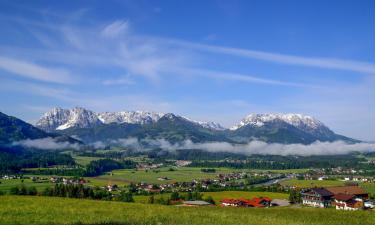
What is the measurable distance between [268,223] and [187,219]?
6.91m

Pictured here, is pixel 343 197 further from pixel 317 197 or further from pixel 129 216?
pixel 129 216

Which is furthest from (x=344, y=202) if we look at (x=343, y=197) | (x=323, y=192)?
(x=323, y=192)

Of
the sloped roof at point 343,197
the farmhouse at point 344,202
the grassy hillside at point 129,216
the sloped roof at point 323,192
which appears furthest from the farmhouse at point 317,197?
the grassy hillside at point 129,216

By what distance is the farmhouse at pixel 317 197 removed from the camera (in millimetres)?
114125

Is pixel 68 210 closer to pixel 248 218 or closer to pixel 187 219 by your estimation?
pixel 187 219

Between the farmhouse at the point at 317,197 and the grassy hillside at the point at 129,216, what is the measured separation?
7432cm

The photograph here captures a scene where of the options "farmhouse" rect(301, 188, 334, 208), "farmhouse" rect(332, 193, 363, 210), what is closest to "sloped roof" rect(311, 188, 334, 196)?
"farmhouse" rect(301, 188, 334, 208)

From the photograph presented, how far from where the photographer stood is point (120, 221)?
32031 millimetres

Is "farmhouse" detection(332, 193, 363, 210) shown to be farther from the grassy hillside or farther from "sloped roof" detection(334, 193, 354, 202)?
the grassy hillside

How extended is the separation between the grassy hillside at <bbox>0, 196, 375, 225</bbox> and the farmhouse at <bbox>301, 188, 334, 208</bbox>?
7432 cm

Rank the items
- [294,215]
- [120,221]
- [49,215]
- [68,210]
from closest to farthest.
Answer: [120,221]
[49,215]
[68,210]
[294,215]

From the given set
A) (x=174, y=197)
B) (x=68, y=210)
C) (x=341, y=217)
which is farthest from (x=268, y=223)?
(x=174, y=197)

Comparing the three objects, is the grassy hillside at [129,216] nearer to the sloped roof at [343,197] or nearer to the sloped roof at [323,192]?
the sloped roof at [343,197]

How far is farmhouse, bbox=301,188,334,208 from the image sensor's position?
374 ft
